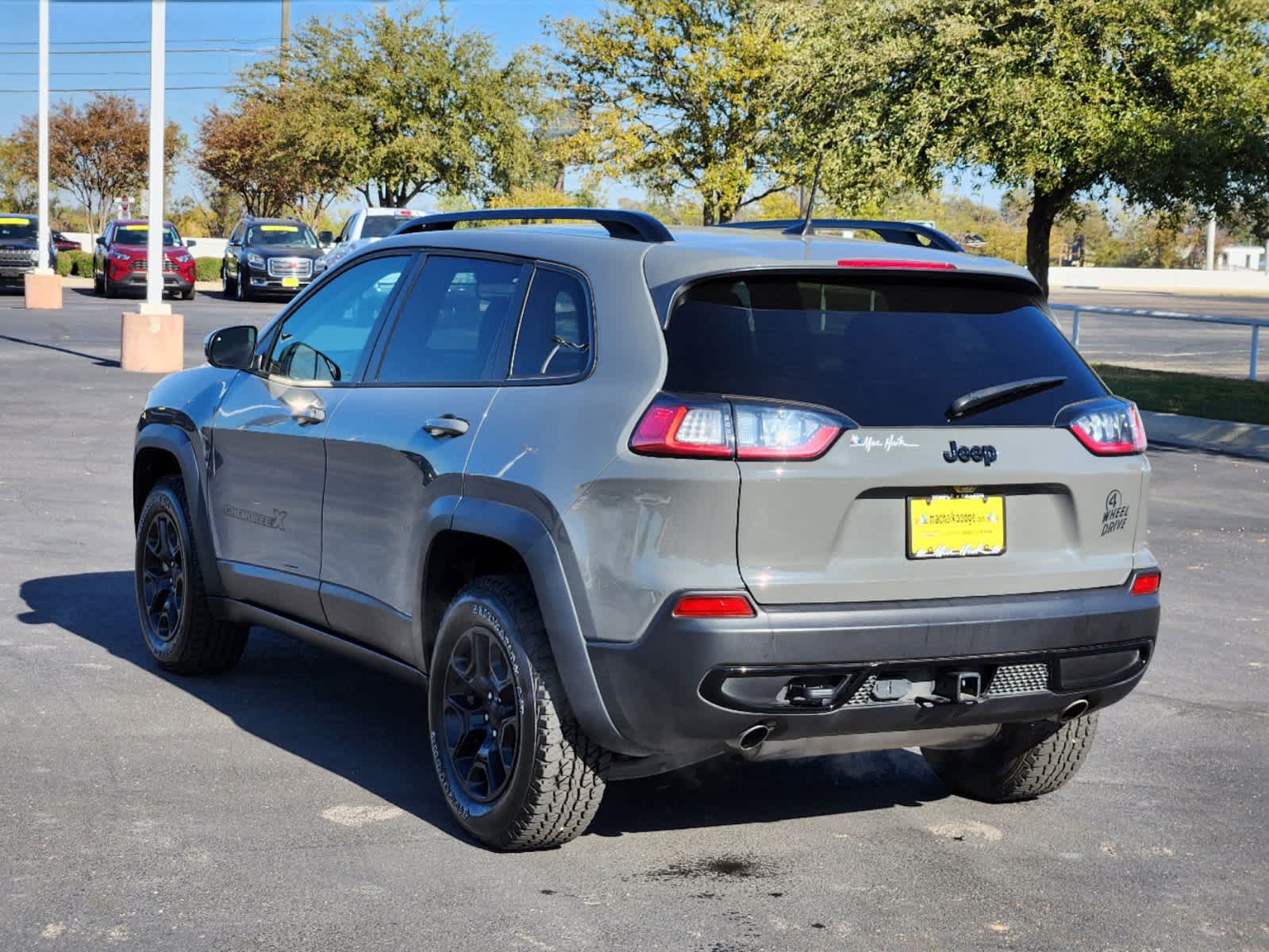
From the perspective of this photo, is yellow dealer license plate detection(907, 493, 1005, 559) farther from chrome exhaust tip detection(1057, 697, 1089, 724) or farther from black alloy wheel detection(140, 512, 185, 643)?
black alloy wheel detection(140, 512, 185, 643)

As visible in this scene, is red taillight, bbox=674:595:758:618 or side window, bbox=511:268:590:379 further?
side window, bbox=511:268:590:379

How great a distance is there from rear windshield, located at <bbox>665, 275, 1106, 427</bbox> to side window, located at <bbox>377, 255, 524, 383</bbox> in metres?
0.80

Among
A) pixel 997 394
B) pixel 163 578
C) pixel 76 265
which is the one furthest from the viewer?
pixel 76 265

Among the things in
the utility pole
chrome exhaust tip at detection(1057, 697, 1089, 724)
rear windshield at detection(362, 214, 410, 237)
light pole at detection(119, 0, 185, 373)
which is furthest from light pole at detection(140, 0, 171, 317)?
chrome exhaust tip at detection(1057, 697, 1089, 724)

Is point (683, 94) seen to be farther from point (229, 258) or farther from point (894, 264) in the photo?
point (894, 264)

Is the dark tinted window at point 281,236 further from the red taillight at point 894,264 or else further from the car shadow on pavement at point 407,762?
the red taillight at point 894,264

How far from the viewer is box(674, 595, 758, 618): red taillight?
13.8 ft

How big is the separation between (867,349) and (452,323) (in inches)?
56.2

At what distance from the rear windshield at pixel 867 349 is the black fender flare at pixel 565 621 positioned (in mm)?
540

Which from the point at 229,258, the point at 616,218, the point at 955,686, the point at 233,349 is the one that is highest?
the point at 229,258

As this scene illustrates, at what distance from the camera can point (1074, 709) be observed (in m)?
4.75

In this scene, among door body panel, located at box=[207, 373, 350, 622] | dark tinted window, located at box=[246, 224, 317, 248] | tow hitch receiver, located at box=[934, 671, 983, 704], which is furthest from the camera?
dark tinted window, located at box=[246, 224, 317, 248]

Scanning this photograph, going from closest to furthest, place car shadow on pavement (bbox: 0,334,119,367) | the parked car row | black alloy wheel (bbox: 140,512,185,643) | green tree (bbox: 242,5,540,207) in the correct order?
black alloy wheel (bbox: 140,512,185,643), car shadow on pavement (bbox: 0,334,119,367), the parked car row, green tree (bbox: 242,5,540,207)

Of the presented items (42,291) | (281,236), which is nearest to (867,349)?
(42,291)
